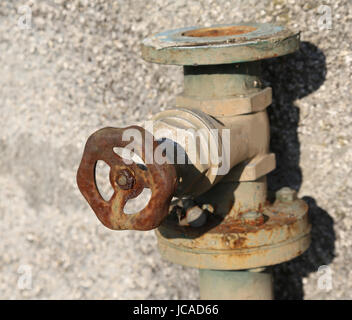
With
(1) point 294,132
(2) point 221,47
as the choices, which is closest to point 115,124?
(1) point 294,132

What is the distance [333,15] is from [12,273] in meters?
1.10

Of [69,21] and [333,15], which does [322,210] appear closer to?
[333,15]

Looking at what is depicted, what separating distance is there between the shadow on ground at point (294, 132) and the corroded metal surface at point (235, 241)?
10.2 inches

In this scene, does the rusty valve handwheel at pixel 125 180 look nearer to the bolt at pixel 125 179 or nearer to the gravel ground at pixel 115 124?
the bolt at pixel 125 179

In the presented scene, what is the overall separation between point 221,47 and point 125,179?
317 mm

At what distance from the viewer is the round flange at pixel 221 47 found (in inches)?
47.0

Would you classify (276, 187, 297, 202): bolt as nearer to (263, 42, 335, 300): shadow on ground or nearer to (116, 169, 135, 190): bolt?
(263, 42, 335, 300): shadow on ground

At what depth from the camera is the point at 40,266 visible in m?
1.81

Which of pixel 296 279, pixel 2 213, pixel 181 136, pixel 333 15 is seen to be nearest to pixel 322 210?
pixel 296 279

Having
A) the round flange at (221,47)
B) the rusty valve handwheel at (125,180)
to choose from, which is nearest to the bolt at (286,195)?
the round flange at (221,47)

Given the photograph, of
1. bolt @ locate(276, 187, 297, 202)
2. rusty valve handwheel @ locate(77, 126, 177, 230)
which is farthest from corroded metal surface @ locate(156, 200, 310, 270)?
rusty valve handwheel @ locate(77, 126, 177, 230)

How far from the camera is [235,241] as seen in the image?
50.1 inches

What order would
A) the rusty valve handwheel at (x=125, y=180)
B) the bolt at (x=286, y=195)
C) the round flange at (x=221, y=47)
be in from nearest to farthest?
the rusty valve handwheel at (x=125, y=180)
the round flange at (x=221, y=47)
the bolt at (x=286, y=195)

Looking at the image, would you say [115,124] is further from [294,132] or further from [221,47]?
[221,47]
